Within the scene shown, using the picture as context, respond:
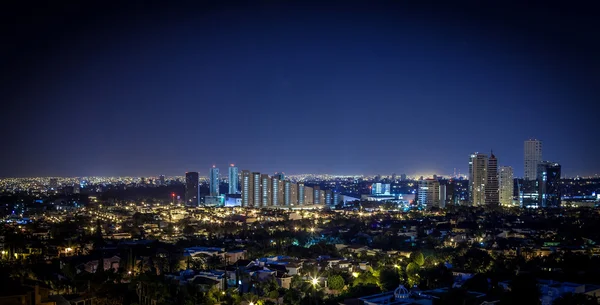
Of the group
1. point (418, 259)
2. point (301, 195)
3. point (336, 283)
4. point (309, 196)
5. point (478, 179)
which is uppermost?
point (478, 179)

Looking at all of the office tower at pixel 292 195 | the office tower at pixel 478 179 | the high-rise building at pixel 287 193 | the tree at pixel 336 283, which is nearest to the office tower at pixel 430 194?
the office tower at pixel 478 179

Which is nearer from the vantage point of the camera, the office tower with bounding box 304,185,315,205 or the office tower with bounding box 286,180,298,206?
the office tower with bounding box 286,180,298,206

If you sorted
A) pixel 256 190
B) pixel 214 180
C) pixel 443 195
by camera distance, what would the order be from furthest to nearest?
pixel 214 180 → pixel 256 190 → pixel 443 195

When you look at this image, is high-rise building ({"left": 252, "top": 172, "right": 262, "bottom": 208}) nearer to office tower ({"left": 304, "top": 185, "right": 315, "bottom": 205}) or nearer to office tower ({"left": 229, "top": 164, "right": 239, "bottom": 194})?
office tower ({"left": 304, "top": 185, "right": 315, "bottom": 205})

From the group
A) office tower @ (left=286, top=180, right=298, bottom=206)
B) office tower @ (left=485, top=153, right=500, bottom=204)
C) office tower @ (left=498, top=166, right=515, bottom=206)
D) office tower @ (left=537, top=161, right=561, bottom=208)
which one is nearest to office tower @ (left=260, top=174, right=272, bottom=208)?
office tower @ (left=286, top=180, right=298, bottom=206)

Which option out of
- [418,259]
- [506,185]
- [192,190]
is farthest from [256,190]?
[418,259]

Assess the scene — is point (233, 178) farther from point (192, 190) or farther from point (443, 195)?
point (443, 195)

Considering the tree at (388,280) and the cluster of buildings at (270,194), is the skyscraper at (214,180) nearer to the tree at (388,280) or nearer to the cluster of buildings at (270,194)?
the cluster of buildings at (270,194)
